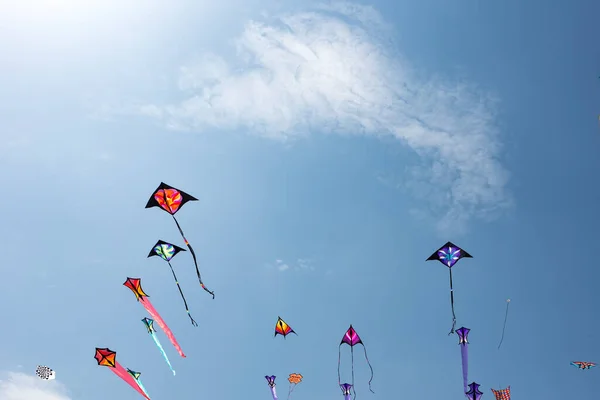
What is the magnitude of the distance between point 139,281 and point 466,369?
21331mm

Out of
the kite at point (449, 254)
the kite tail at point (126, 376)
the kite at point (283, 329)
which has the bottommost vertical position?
the kite tail at point (126, 376)

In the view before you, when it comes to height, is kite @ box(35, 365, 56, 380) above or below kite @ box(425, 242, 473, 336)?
below

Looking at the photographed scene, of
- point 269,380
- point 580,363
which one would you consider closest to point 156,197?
point 269,380

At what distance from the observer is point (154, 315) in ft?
84.8

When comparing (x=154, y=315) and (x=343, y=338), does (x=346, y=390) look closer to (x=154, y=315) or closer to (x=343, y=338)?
(x=343, y=338)

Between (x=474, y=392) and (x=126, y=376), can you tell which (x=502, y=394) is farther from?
(x=126, y=376)

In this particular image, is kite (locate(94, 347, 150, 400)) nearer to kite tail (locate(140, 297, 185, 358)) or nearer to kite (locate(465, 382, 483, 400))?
kite tail (locate(140, 297, 185, 358))

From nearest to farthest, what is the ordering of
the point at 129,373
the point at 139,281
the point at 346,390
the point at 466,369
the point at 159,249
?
the point at 466,369
the point at 159,249
the point at 139,281
the point at 129,373
the point at 346,390

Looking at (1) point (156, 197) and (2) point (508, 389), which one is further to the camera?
(2) point (508, 389)

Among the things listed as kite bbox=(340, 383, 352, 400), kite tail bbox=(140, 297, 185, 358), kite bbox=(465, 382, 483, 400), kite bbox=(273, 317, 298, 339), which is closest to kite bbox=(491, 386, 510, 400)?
kite bbox=(465, 382, 483, 400)

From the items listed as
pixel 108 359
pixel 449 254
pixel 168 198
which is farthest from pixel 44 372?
pixel 449 254

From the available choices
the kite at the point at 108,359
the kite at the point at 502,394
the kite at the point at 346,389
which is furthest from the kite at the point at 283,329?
the kite at the point at 502,394

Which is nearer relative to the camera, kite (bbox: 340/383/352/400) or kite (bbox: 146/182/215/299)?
kite (bbox: 146/182/215/299)

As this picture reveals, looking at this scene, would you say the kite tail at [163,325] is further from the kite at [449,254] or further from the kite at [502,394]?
the kite at [502,394]
